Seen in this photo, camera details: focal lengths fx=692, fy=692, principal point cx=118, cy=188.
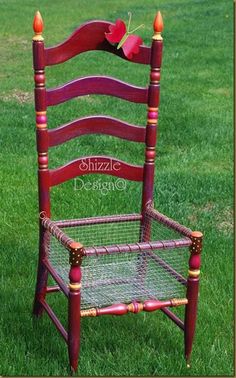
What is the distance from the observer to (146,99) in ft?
10.2

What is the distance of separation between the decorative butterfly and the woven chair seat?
761 millimetres

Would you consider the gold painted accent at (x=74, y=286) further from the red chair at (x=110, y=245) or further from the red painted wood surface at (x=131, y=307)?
the red painted wood surface at (x=131, y=307)

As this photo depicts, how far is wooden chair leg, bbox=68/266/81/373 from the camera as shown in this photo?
2.58 metres

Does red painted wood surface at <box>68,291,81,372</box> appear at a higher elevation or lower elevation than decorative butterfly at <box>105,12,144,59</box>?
lower

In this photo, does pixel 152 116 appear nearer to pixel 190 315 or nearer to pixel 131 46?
pixel 131 46

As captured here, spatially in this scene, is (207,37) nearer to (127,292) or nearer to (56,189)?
(56,189)

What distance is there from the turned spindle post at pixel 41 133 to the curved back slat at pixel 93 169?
5cm

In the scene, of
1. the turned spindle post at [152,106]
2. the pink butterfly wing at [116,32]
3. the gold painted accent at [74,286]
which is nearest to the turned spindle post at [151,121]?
the turned spindle post at [152,106]

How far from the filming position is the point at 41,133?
116 inches

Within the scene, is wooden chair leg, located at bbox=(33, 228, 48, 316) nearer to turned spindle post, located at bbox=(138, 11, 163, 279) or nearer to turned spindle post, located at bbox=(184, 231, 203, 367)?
turned spindle post, located at bbox=(138, 11, 163, 279)

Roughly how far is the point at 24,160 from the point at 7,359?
8.76ft

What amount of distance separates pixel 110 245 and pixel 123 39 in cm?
89

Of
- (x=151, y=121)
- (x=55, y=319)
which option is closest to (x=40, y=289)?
(x=55, y=319)

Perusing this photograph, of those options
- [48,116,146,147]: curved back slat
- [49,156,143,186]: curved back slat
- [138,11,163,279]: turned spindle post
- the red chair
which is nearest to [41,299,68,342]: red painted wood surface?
the red chair
